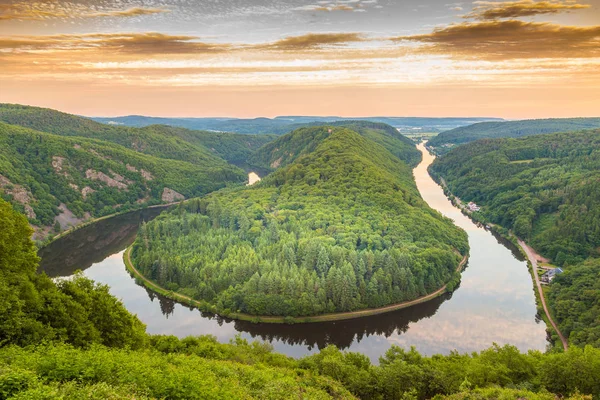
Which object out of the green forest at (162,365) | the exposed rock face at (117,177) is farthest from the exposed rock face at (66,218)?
the green forest at (162,365)

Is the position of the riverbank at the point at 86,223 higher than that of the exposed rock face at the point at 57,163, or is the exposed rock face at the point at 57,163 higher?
the exposed rock face at the point at 57,163

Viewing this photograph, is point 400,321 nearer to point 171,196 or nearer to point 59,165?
point 171,196

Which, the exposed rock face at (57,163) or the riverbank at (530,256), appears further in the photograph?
the exposed rock face at (57,163)

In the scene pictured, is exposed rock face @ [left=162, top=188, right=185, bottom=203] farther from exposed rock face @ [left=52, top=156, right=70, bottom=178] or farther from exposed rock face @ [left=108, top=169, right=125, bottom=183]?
exposed rock face @ [left=52, top=156, right=70, bottom=178]

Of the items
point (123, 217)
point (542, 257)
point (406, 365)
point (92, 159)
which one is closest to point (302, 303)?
point (406, 365)

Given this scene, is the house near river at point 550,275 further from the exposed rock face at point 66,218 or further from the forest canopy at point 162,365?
the exposed rock face at point 66,218

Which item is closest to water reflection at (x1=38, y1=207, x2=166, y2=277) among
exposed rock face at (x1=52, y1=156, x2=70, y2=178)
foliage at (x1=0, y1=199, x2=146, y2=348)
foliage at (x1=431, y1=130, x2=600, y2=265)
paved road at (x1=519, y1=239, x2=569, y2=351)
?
exposed rock face at (x1=52, y1=156, x2=70, y2=178)

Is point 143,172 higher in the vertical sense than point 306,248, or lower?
lower

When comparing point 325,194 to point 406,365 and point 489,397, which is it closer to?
point 406,365

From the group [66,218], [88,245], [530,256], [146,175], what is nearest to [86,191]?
[66,218]
